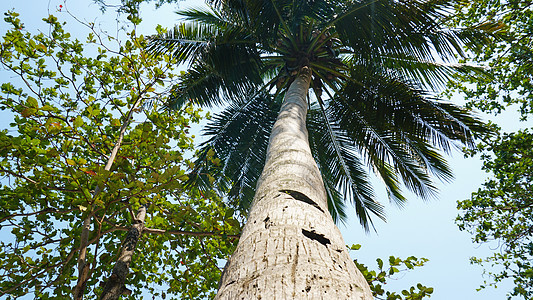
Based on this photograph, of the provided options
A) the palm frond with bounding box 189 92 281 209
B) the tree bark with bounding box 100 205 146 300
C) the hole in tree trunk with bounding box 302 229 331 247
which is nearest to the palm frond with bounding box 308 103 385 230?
the palm frond with bounding box 189 92 281 209

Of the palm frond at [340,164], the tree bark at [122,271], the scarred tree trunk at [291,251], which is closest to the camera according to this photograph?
the scarred tree trunk at [291,251]

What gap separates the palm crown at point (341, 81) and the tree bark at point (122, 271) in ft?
6.65

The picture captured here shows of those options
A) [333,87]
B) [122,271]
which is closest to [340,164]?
[333,87]

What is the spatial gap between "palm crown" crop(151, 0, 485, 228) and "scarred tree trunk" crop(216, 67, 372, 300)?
3787 millimetres

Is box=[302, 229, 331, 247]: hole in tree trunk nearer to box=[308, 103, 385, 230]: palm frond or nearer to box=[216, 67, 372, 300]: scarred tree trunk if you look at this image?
box=[216, 67, 372, 300]: scarred tree trunk

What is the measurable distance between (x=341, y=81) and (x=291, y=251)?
23.0ft

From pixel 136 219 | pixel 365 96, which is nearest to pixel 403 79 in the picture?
pixel 365 96

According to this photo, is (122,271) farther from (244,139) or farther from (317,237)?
(244,139)

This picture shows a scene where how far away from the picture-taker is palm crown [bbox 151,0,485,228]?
18.5ft

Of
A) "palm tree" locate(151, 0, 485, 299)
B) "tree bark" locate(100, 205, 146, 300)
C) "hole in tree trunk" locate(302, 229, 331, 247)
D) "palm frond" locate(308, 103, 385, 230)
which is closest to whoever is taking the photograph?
"hole in tree trunk" locate(302, 229, 331, 247)

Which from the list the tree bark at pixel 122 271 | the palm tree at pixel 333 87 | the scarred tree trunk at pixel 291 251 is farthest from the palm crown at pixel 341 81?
the scarred tree trunk at pixel 291 251

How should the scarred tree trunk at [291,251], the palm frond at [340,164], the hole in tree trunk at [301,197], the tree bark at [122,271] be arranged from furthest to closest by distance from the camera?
the palm frond at [340,164] → the tree bark at [122,271] → the hole in tree trunk at [301,197] → the scarred tree trunk at [291,251]

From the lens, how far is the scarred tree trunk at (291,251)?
980 millimetres

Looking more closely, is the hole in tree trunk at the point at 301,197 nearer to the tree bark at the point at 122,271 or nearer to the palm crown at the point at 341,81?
the tree bark at the point at 122,271
